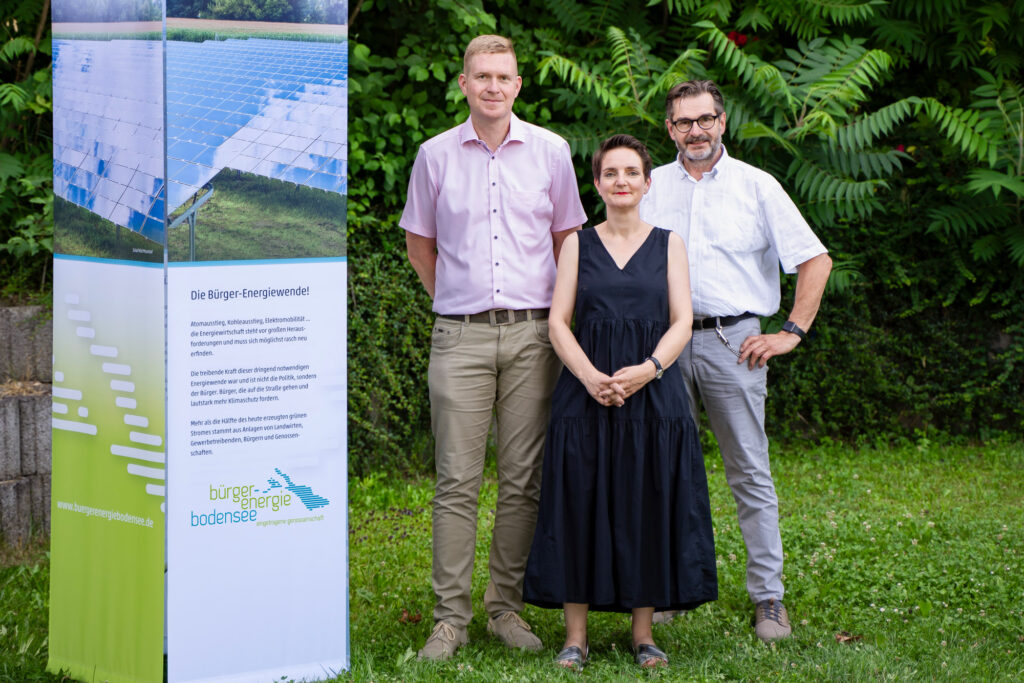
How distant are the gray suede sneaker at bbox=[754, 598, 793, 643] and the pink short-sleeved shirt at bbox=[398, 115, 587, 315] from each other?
5.61 feet

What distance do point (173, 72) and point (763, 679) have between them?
3114 mm

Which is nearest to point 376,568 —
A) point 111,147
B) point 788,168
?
point 111,147

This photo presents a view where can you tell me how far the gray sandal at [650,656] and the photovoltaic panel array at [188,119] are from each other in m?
2.19

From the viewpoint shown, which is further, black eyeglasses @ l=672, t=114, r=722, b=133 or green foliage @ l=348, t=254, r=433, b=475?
green foliage @ l=348, t=254, r=433, b=475

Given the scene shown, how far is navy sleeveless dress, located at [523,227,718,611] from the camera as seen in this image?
13.3ft

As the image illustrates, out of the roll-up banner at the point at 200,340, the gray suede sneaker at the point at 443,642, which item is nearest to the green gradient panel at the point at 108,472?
the roll-up banner at the point at 200,340

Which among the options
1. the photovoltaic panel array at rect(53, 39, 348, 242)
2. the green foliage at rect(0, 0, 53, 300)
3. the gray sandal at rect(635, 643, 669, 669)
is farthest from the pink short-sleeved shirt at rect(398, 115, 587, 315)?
the green foliage at rect(0, 0, 53, 300)

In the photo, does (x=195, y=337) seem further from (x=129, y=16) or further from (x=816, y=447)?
(x=816, y=447)

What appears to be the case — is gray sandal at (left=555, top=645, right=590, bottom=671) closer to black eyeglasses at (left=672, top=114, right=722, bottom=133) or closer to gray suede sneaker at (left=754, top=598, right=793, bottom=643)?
gray suede sneaker at (left=754, top=598, right=793, bottom=643)

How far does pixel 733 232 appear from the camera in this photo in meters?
4.51

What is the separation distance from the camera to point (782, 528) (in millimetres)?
6062

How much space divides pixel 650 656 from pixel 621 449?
2.80 feet

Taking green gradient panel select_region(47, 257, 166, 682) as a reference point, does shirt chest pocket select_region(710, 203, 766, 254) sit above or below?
above

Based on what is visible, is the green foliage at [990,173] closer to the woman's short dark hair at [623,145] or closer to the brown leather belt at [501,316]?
the woman's short dark hair at [623,145]
